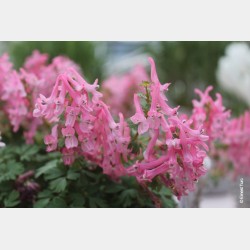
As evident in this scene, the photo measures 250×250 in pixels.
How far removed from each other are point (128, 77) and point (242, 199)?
0.65 m

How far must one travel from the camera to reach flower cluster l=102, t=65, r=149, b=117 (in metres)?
1.38

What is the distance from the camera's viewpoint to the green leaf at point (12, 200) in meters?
0.80

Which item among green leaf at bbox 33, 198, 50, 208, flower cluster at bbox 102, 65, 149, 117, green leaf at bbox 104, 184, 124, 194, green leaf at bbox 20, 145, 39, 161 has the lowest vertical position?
green leaf at bbox 33, 198, 50, 208

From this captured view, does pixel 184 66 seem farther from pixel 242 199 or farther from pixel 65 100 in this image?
pixel 65 100

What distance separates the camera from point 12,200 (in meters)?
0.81

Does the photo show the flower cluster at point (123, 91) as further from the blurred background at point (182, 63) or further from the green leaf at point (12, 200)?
the green leaf at point (12, 200)

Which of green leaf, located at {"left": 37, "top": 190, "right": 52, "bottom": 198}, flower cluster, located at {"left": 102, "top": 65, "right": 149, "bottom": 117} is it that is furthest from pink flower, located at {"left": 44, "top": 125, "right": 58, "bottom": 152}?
flower cluster, located at {"left": 102, "top": 65, "right": 149, "bottom": 117}

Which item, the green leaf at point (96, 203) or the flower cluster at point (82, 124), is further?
the green leaf at point (96, 203)

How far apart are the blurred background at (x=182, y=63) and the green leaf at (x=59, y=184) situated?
0.62m

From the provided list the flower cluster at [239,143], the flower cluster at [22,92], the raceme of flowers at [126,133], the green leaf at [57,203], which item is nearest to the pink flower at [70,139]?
the raceme of flowers at [126,133]

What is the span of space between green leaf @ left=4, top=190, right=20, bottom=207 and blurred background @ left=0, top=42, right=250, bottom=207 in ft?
2.07

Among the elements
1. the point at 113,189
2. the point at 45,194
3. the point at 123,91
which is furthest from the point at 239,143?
the point at 123,91

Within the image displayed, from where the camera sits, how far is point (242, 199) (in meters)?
0.97

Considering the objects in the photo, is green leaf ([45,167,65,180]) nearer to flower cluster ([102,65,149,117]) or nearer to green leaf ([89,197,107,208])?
green leaf ([89,197,107,208])
